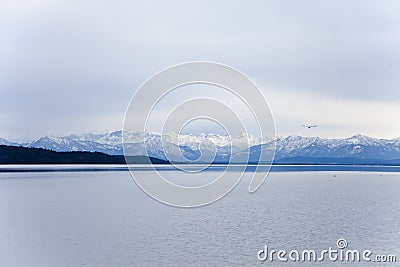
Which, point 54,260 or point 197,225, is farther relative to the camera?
point 197,225

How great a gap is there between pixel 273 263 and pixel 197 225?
10.5m

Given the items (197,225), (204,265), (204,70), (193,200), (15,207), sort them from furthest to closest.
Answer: (193,200), (15,207), (197,225), (204,70), (204,265)

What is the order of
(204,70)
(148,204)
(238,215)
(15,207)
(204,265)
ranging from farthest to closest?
(148,204) → (15,207) → (238,215) → (204,70) → (204,265)

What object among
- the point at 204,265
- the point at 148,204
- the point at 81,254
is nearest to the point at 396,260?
the point at 204,265

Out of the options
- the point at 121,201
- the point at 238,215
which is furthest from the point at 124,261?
the point at 121,201

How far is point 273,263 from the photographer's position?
22047 mm

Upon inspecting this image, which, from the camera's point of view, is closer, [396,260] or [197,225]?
[396,260]

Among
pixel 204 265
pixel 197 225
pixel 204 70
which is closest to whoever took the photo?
pixel 204 265

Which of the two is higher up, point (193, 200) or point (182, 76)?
point (182, 76)

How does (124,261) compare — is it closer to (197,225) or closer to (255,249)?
(255,249)

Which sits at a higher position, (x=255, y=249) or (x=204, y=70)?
(x=204, y=70)

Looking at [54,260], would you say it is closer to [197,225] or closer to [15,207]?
[197,225]

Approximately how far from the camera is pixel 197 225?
1259 inches

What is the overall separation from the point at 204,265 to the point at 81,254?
6.15 m
